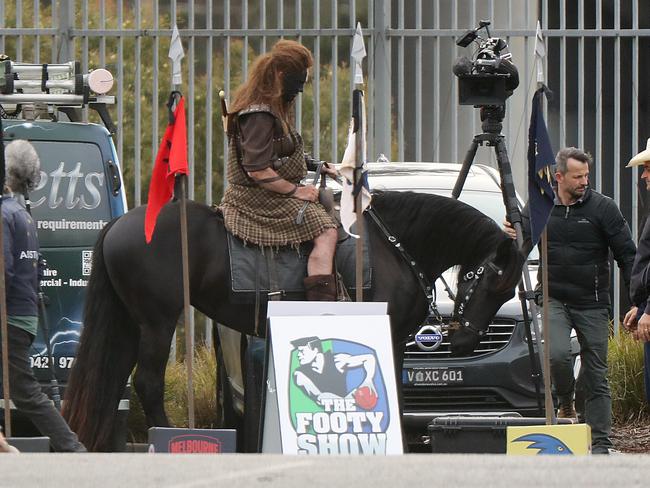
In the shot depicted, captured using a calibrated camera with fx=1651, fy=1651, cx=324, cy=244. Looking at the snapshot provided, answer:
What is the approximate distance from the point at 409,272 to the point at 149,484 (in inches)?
198

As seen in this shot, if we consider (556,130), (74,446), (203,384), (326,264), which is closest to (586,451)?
(326,264)

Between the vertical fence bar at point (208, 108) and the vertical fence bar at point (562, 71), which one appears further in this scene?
the vertical fence bar at point (562, 71)

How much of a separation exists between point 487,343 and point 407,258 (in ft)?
3.58

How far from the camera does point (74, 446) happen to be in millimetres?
8609

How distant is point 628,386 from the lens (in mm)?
11750

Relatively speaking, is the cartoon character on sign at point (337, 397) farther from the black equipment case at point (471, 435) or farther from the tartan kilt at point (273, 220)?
the tartan kilt at point (273, 220)

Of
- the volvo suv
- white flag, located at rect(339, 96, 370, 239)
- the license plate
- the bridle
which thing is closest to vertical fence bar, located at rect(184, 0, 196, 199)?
the volvo suv

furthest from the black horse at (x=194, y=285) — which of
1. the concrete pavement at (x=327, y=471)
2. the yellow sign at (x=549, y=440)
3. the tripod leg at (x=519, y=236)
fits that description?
the concrete pavement at (x=327, y=471)

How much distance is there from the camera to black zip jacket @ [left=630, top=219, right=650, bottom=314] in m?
9.16

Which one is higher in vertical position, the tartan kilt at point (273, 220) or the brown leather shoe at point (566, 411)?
the tartan kilt at point (273, 220)

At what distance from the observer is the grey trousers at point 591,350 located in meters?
10.3

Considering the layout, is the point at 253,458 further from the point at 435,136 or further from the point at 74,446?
the point at 435,136

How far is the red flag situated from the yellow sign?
2180 mm

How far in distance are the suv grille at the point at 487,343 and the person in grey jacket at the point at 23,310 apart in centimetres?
227
